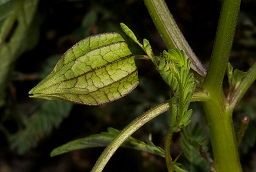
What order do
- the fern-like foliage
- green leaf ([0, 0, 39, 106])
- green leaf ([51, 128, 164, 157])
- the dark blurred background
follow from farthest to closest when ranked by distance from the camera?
the dark blurred background, green leaf ([0, 0, 39, 106]), green leaf ([51, 128, 164, 157]), the fern-like foliage

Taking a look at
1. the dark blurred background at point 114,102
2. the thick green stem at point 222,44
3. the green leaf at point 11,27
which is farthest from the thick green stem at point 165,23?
the dark blurred background at point 114,102

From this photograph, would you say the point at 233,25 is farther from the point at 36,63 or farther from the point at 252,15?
the point at 36,63

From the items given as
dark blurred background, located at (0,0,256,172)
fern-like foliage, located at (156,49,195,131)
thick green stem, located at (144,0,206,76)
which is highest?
thick green stem, located at (144,0,206,76)

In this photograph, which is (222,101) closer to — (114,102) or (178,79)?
(178,79)

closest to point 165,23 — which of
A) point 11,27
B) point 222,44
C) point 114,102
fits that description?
point 222,44

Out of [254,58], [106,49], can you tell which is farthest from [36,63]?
[106,49]

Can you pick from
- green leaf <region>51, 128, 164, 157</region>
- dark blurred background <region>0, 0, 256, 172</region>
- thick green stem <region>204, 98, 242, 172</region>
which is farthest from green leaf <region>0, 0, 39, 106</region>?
thick green stem <region>204, 98, 242, 172</region>

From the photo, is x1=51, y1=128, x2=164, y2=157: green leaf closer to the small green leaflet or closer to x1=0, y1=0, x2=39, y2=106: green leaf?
the small green leaflet

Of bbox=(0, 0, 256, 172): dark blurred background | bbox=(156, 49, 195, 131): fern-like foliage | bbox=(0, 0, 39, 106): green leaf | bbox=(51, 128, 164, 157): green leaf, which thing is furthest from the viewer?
bbox=(0, 0, 256, 172): dark blurred background
